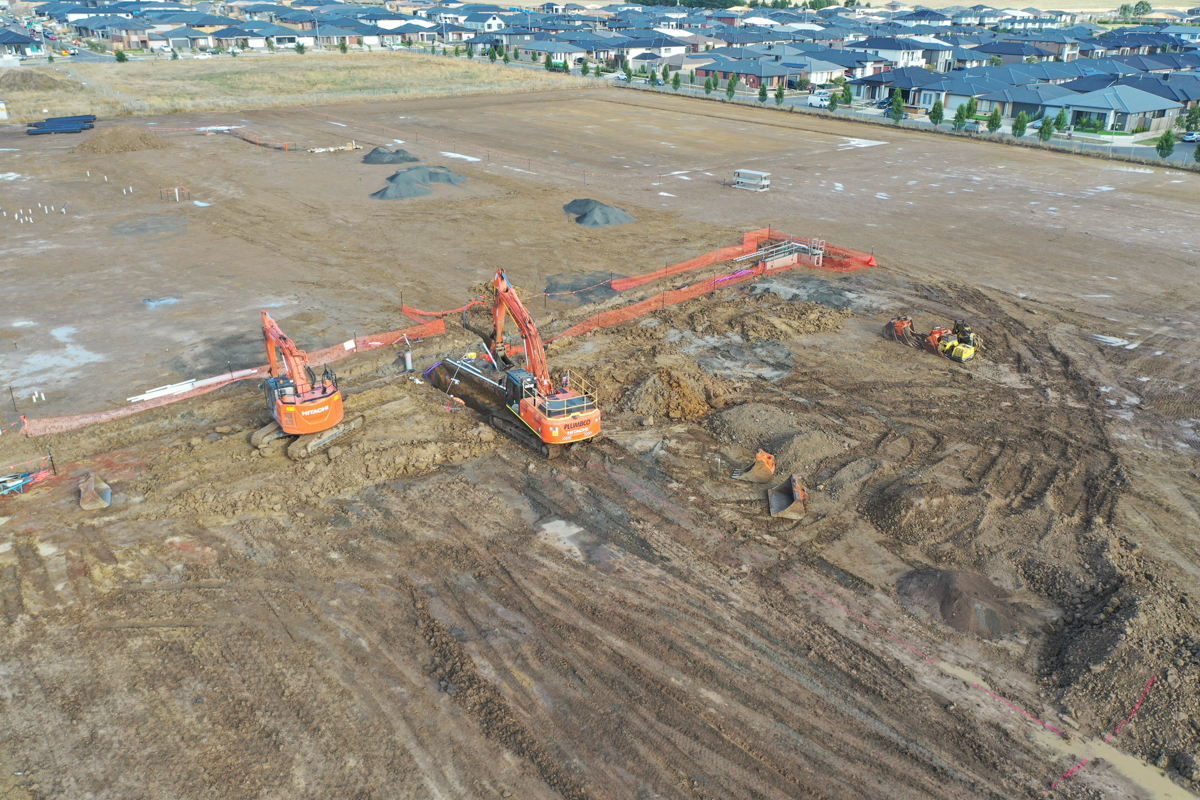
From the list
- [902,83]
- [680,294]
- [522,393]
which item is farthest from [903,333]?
[902,83]

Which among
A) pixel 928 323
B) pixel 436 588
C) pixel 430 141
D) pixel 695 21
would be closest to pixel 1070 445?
pixel 928 323

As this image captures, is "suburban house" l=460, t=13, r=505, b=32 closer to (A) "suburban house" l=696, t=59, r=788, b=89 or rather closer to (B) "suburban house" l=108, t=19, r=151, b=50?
(B) "suburban house" l=108, t=19, r=151, b=50

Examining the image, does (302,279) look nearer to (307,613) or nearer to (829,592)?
(307,613)

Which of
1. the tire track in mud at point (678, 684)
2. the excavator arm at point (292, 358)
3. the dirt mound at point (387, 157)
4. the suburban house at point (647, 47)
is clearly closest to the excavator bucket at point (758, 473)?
the tire track in mud at point (678, 684)

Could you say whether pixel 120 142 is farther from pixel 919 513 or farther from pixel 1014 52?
pixel 1014 52

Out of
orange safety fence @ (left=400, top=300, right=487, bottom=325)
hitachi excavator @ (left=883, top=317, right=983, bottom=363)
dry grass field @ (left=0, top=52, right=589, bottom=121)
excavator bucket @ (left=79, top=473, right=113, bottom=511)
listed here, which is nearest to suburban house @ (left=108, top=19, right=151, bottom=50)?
dry grass field @ (left=0, top=52, right=589, bottom=121)

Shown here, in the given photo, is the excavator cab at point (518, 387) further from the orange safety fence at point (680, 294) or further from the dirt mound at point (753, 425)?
the orange safety fence at point (680, 294)
